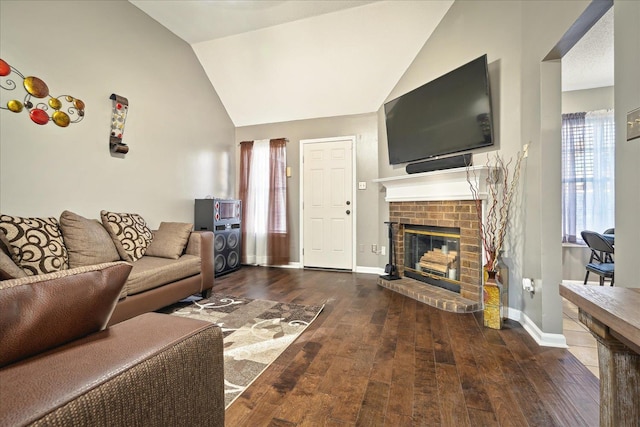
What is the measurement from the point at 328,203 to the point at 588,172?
11.2 ft

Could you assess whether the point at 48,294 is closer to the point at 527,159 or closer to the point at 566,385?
the point at 566,385

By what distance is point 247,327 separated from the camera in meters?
2.24

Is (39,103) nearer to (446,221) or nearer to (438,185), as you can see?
(438,185)

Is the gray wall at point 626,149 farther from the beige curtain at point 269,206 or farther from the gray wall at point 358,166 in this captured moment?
the beige curtain at point 269,206

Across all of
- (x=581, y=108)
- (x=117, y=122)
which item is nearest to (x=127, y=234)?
(x=117, y=122)

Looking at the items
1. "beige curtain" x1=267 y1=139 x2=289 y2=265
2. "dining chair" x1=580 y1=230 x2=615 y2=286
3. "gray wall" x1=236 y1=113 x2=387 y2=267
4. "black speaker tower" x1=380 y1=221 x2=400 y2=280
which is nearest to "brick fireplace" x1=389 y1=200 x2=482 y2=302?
"black speaker tower" x1=380 y1=221 x2=400 y2=280

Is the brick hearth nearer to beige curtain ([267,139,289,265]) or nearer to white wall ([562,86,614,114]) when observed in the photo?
beige curtain ([267,139,289,265])

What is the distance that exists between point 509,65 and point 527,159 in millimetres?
835

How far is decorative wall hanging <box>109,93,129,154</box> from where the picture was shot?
9.48 feet

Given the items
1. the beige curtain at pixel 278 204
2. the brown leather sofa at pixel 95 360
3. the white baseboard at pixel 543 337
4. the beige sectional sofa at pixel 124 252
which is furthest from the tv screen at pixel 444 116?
the brown leather sofa at pixel 95 360

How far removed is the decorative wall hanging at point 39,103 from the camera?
215 cm

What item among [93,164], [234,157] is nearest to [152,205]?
[93,164]

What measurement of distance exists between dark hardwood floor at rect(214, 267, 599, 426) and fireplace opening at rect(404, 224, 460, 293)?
0.62 meters

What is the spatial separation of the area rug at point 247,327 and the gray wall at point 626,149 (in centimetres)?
184
